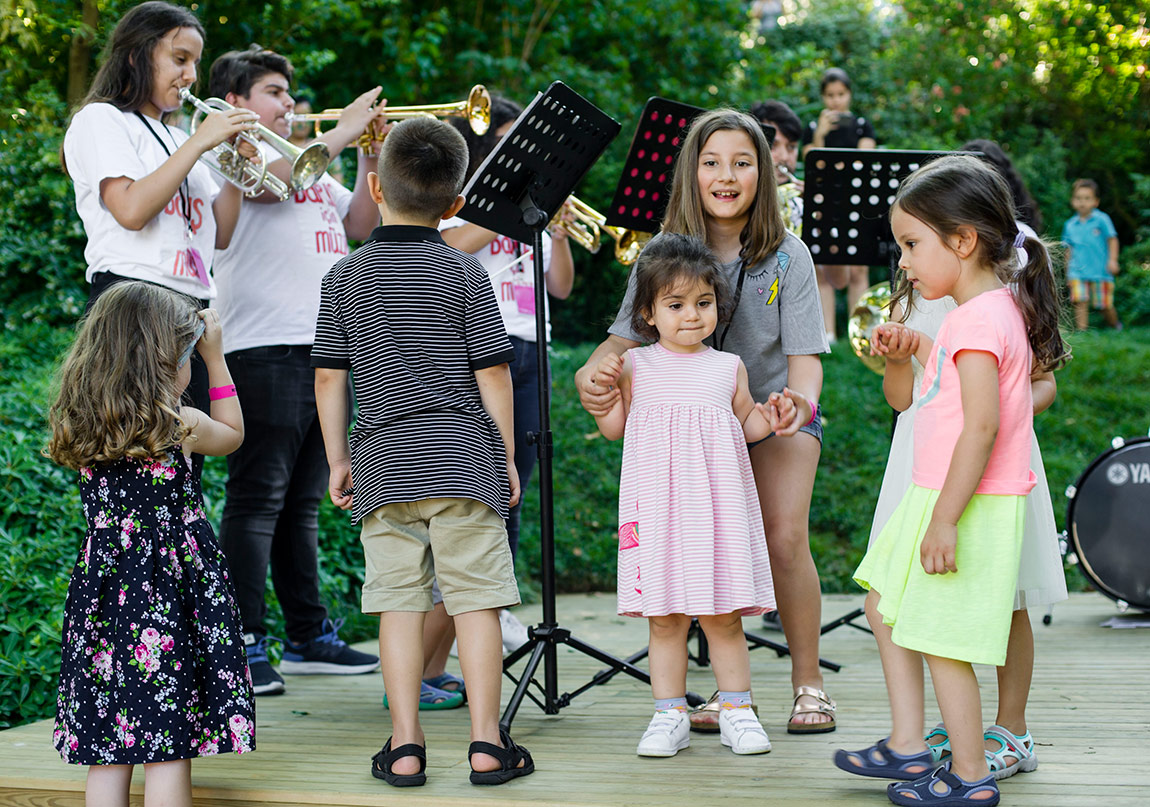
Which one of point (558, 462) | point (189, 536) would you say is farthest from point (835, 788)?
point (558, 462)

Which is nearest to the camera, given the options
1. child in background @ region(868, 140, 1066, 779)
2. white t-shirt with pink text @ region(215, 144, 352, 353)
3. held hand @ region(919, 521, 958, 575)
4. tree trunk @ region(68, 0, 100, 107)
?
held hand @ region(919, 521, 958, 575)

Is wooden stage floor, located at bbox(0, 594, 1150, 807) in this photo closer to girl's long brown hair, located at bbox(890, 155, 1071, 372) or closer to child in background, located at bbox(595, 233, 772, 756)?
child in background, located at bbox(595, 233, 772, 756)

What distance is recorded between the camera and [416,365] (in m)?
2.85

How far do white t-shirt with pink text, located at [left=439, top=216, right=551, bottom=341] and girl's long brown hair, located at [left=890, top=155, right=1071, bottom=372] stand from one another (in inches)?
63.3

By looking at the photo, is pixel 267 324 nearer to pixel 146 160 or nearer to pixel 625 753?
pixel 146 160

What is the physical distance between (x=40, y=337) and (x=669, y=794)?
192 inches

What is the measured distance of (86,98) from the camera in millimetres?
3354

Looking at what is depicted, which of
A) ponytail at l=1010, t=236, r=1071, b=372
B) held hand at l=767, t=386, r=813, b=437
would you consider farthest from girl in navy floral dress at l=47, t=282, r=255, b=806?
ponytail at l=1010, t=236, r=1071, b=372

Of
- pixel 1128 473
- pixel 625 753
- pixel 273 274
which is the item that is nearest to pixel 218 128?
pixel 273 274

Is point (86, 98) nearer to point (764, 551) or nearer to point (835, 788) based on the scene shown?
point (764, 551)

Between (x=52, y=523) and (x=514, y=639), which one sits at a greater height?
(x=52, y=523)

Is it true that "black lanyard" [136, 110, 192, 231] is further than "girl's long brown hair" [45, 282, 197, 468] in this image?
Yes

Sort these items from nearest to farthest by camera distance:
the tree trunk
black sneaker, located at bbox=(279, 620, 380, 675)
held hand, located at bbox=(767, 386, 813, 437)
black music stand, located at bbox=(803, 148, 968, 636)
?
held hand, located at bbox=(767, 386, 813, 437)
black music stand, located at bbox=(803, 148, 968, 636)
black sneaker, located at bbox=(279, 620, 380, 675)
the tree trunk

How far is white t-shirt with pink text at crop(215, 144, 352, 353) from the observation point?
12.1ft
